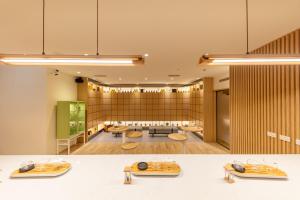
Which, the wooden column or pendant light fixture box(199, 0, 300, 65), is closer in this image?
pendant light fixture box(199, 0, 300, 65)

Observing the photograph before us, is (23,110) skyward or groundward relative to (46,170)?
skyward

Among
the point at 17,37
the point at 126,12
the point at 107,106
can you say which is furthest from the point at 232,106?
the point at 107,106

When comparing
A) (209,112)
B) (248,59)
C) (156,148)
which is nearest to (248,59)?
(248,59)

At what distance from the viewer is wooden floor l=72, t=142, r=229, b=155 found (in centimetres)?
654

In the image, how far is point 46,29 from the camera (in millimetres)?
2742

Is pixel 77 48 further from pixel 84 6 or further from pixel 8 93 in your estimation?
pixel 8 93

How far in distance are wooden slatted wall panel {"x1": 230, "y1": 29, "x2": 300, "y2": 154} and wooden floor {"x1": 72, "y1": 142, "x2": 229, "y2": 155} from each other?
2.11 m

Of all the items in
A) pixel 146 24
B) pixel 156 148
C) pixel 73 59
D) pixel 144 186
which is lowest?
pixel 156 148

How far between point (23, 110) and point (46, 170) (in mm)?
4809

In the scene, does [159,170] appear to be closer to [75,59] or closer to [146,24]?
[75,59]

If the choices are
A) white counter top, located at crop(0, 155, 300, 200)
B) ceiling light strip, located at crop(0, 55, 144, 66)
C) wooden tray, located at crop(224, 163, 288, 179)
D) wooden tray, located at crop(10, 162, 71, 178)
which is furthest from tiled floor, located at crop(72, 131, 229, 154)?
ceiling light strip, located at crop(0, 55, 144, 66)

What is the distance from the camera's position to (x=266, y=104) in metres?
3.46

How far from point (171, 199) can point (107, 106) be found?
10.3 m

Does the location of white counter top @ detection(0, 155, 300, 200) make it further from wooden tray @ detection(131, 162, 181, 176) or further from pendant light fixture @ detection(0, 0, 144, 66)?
pendant light fixture @ detection(0, 0, 144, 66)
